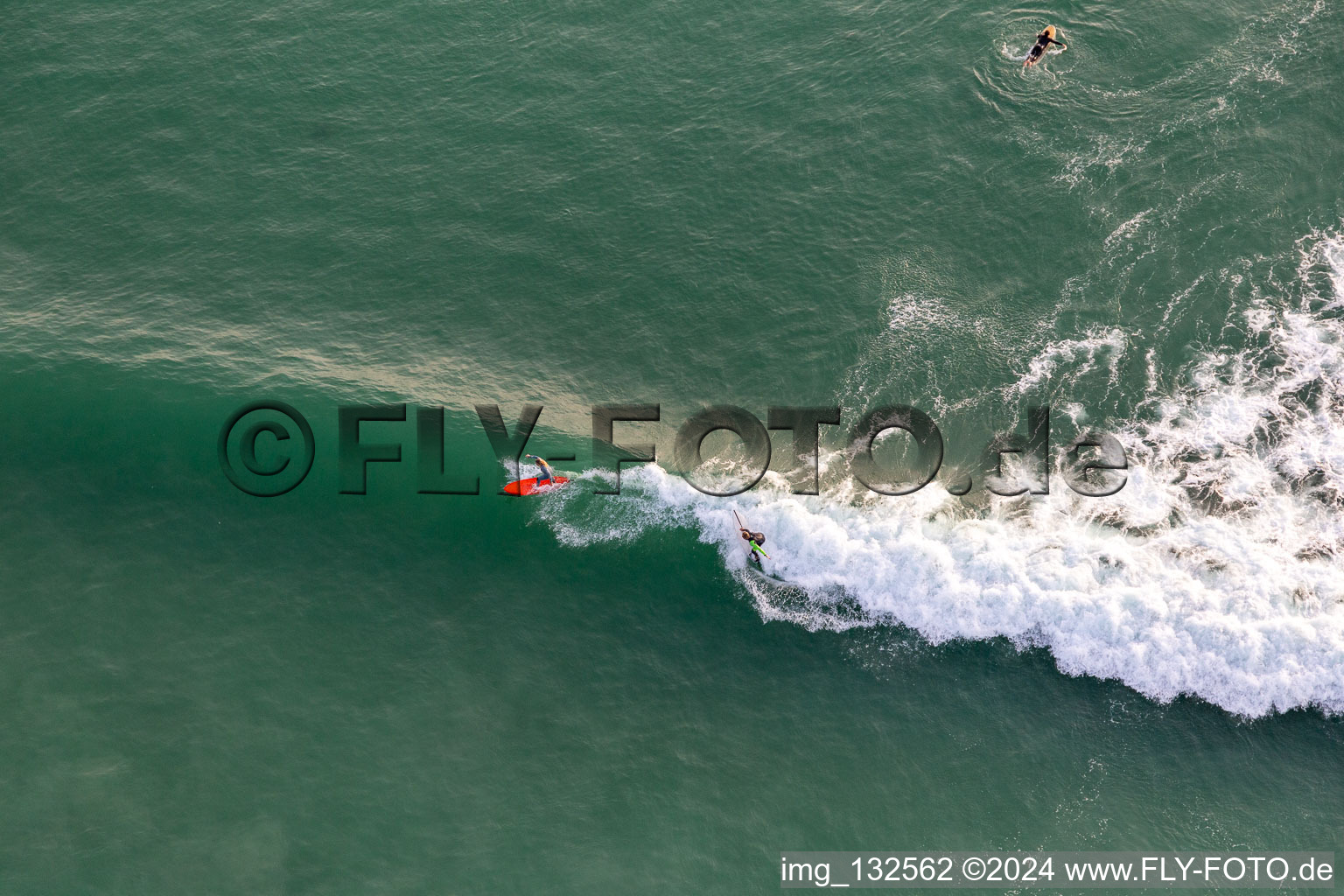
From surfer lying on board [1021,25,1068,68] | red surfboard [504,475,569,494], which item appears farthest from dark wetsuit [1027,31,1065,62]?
red surfboard [504,475,569,494]

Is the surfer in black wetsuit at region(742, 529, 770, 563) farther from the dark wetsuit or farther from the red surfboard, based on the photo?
the dark wetsuit

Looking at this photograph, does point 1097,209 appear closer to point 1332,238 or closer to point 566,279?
point 1332,238

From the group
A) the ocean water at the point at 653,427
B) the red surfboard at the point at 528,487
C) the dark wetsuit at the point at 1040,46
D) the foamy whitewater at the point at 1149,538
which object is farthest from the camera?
the dark wetsuit at the point at 1040,46

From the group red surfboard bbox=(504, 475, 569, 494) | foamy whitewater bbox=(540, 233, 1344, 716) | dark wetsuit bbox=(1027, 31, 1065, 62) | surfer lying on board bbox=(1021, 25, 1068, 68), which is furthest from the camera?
dark wetsuit bbox=(1027, 31, 1065, 62)

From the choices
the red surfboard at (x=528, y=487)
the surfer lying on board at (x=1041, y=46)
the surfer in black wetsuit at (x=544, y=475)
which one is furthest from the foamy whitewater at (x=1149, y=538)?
the surfer lying on board at (x=1041, y=46)

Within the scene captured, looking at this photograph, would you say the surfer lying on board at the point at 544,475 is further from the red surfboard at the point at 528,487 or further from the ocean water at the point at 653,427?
the ocean water at the point at 653,427

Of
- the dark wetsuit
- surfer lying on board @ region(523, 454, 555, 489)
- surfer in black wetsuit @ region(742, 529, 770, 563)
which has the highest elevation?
the dark wetsuit

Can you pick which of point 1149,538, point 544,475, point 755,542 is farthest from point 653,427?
point 1149,538
